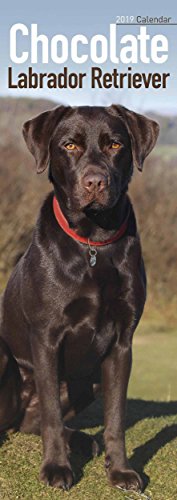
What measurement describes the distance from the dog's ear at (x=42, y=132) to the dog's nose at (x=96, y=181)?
1.19ft

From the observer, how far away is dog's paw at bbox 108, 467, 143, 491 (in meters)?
4.00

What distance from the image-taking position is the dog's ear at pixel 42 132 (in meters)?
4.21

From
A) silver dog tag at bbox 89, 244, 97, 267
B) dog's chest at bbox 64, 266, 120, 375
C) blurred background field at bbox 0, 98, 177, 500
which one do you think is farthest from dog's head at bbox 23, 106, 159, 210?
blurred background field at bbox 0, 98, 177, 500

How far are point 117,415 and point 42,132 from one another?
147 cm

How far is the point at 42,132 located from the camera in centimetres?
423

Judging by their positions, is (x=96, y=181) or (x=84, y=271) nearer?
(x=96, y=181)

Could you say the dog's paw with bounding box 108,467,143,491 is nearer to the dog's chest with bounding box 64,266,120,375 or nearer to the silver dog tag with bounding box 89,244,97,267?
the dog's chest with bounding box 64,266,120,375

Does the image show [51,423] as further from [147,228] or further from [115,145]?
[147,228]

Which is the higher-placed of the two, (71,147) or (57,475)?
(71,147)

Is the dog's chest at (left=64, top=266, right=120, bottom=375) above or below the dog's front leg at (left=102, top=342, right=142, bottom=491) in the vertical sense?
above

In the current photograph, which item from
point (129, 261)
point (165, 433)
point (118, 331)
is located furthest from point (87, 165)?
A: point (165, 433)

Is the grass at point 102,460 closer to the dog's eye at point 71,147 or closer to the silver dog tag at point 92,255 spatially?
the silver dog tag at point 92,255

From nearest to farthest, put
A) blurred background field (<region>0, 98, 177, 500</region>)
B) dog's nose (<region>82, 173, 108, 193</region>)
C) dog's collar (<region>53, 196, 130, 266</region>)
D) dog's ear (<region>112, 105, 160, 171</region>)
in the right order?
dog's nose (<region>82, 173, 108, 193</region>)
dog's collar (<region>53, 196, 130, 266</region>)
dog's ear (<region>112, 105, 160, 171</region>)
blurred background field (<region>0, 98, 177, 500</region>)

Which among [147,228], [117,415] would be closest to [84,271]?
[117,415]
